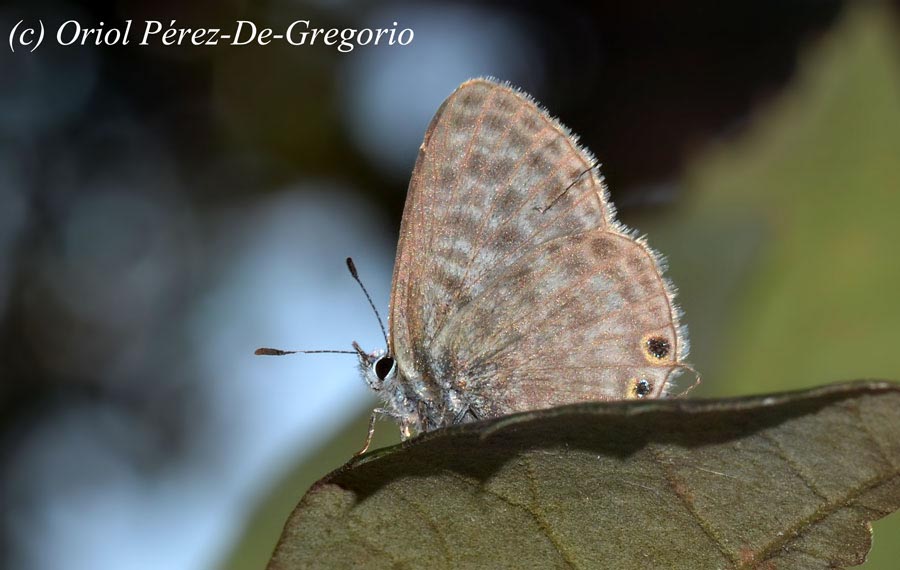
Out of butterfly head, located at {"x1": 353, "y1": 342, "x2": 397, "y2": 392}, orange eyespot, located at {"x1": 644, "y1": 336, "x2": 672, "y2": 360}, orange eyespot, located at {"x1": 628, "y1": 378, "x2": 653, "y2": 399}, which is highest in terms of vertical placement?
butterfly head, located at {"x1": 353, "y1": 342, "x2": 397, "y2": 392}

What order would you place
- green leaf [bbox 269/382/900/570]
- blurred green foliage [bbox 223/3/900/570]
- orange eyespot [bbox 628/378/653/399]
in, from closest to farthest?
green leaf [bbox 269/382/900/570] < orange eyespot [bbox 628/378/653/399] < blurred green foliage [bbox 223/3/900/570]

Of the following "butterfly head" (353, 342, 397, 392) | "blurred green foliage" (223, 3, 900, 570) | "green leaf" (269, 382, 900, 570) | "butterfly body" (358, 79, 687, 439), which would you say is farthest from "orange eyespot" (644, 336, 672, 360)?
"green leaf" (269, 382, 900, 570)

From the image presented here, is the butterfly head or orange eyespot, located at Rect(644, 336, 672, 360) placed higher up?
the butterfly head

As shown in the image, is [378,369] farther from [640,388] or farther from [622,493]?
[622,493]

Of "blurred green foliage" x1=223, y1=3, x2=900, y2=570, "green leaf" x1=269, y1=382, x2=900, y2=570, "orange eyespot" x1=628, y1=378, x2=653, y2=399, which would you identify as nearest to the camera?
"green leaf" x1=269, y1=382, x2=900, y2=570

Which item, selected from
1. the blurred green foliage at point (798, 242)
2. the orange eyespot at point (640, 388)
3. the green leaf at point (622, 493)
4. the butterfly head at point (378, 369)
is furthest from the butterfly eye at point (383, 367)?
the green leaf at point (622, 493)

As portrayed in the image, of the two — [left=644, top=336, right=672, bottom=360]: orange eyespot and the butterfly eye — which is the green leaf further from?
the butterfly eye
